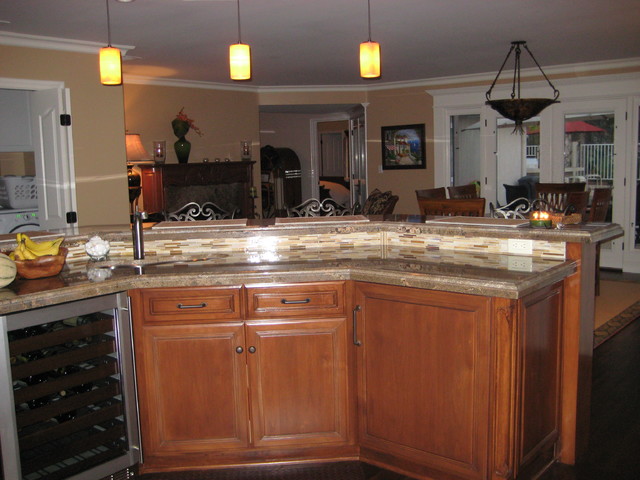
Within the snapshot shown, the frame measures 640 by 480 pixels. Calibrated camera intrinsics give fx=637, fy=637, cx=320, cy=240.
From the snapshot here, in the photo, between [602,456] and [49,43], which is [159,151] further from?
[602,456]

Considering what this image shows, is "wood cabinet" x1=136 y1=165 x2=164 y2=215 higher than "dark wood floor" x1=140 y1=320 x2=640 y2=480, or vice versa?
"wood cabinet" x1=136 y1=165 x2=164 y2=215

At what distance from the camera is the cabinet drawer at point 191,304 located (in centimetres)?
262

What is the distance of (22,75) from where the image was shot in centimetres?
500

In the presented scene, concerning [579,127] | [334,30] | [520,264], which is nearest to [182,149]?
[334,30]

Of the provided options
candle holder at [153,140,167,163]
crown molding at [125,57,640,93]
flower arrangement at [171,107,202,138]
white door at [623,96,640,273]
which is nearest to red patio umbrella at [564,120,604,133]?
white door at [623,96,640,273]

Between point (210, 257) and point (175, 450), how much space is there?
0.88 meters

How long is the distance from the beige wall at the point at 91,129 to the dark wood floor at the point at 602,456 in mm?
3341

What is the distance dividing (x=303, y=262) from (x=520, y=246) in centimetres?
99

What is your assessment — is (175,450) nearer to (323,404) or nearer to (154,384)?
(154,384)

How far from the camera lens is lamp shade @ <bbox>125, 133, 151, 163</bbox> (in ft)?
22.7

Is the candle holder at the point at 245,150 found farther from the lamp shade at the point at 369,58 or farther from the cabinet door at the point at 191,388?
the cabinet door at the point at 191,388

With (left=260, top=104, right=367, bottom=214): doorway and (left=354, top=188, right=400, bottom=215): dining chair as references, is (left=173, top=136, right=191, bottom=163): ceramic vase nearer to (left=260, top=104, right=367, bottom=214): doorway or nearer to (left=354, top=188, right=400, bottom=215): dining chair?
Answer: (left=354, top=188, right=400, bottom=215): dining chair

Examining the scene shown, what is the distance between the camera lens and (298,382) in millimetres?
2723

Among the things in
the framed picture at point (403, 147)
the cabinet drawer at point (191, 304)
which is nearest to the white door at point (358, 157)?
the framed picture at point (403, 147)
